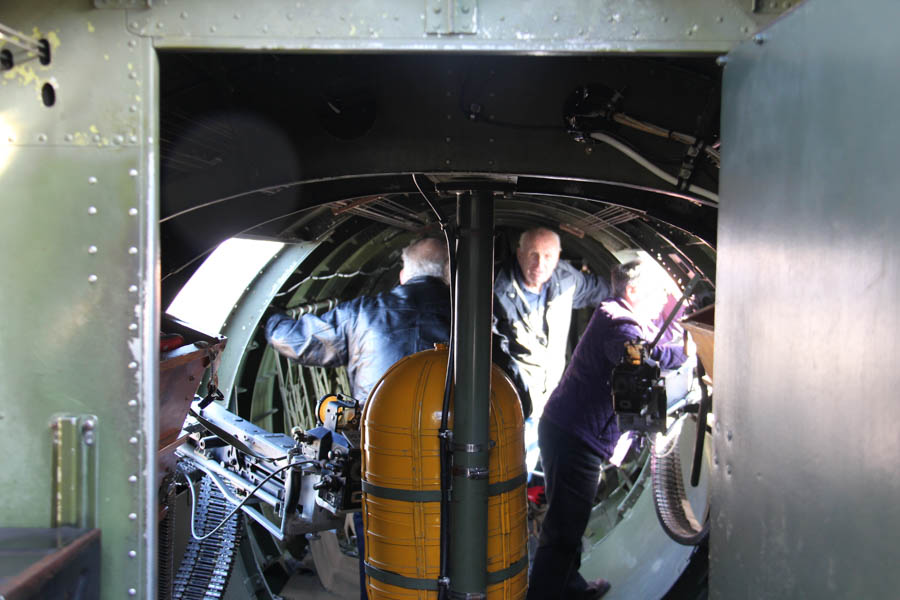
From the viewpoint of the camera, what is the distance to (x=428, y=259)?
557 cm

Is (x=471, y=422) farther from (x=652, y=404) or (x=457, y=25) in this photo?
(x=457, y=25)

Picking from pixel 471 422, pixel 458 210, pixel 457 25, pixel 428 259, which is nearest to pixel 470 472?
pixel 471 422

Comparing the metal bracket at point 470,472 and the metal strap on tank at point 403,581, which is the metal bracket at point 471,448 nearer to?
the metal bracket at point 470,472

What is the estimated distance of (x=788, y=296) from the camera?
1.61 m

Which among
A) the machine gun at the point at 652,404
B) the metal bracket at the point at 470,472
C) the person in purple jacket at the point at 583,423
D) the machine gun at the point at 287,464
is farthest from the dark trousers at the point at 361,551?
the machine gun at the point at 652,404

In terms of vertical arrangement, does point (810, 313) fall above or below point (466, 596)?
above

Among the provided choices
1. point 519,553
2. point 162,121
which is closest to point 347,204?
point 162,121

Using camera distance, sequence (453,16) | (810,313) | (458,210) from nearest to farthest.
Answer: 1. (810,313)
2. (453,16)
3. (458,210)

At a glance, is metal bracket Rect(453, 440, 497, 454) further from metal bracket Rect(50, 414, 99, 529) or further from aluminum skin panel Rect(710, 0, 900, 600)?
metal bracket Rect(50, 414, 99, 529)

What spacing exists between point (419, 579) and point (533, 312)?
3.72 m

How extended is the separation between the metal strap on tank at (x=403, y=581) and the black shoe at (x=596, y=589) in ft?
7.95

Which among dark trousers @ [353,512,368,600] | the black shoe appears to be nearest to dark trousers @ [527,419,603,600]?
the black shoe

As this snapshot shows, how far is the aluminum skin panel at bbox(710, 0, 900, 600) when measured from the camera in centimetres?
131

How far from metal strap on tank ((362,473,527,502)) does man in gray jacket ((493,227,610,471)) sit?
3.06m
